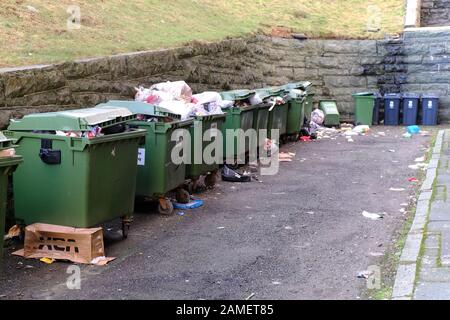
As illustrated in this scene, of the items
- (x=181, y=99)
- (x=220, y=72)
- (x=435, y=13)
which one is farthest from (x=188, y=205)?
(x=435, y=13)

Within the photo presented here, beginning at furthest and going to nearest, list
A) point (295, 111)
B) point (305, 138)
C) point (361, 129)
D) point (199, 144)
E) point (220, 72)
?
point (361, 129), point (305, 138), point (295, 111), point (220, 72), point (199, 144)

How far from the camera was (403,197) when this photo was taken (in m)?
8.44

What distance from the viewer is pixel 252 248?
6199 mm

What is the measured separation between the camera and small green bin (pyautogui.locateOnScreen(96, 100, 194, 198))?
7207mm

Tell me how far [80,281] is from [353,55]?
555 inches

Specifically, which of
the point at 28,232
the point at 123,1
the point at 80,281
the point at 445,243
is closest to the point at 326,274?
the point at 445,243

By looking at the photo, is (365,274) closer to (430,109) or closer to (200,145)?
(200,145)

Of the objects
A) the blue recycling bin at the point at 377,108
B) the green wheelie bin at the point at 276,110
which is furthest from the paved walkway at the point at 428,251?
the blue recycling bin at the point at 377,108

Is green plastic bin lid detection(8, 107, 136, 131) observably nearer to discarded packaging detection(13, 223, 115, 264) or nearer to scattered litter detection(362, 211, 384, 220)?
discarded packaging detection(13, 223, 115, 264)

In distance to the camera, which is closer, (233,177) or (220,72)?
(233,177)

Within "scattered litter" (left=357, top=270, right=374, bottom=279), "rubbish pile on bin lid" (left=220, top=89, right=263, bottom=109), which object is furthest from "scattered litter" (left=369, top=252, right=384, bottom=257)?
"rubbish pile on bin lid" (left=220, top=89, right=263, bottom=109)

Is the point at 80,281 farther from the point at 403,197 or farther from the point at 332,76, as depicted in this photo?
the point at 332,76

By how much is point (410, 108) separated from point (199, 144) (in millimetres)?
10053

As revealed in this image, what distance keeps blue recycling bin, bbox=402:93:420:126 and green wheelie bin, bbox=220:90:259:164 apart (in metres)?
7.44
